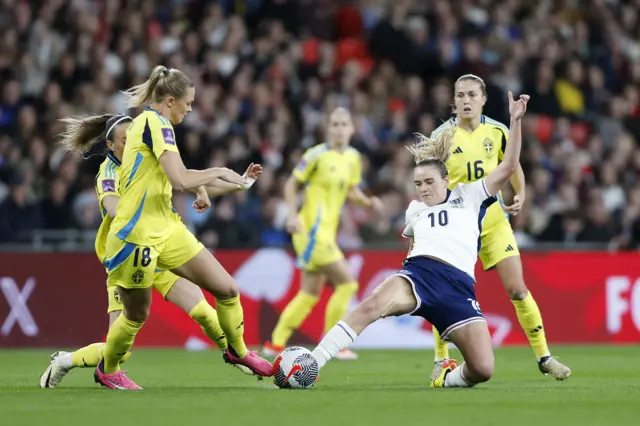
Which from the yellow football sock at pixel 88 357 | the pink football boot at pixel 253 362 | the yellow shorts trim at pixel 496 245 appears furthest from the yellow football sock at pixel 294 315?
the yellow football sock at pixel 88 357

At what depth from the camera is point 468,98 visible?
32.4 feet

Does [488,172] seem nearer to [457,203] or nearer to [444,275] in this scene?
Result: [457,203]

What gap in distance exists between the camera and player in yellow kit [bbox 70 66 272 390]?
26.7 feet

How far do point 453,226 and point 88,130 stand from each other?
2808mm

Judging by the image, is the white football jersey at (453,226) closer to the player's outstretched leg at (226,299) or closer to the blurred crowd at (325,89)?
the player's outstretched leg at (226,299)

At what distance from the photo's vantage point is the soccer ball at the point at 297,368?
8055 millimetres

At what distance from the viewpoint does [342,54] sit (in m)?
19.4

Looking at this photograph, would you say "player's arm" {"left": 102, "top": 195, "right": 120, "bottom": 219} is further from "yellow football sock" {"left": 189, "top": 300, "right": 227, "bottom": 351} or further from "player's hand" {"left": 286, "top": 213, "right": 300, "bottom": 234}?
"player's hand" {"left": 286, "top": 213, "right": 300, "bottom": 234}

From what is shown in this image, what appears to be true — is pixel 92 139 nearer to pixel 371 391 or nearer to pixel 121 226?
pixel 121 226

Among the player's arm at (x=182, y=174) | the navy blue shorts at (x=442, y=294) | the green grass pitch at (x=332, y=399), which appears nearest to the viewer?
the green grass pitch at (x=332, y=399)

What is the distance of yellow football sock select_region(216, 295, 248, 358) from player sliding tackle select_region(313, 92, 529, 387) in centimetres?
80

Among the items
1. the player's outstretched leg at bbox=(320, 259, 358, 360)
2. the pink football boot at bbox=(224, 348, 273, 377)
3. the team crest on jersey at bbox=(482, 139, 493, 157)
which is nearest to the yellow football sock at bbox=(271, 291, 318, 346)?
the player's outstretched leg at bbox=(320, 259, 358, 360)

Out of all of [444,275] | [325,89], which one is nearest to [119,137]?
[444,275]

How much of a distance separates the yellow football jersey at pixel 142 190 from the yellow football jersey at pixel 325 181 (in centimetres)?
507
